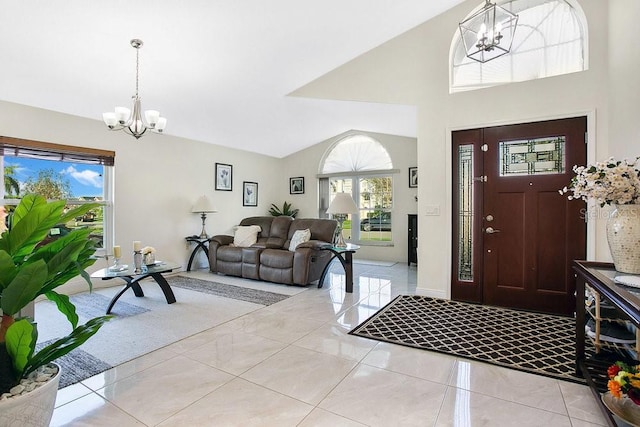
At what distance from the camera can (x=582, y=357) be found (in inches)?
81.1

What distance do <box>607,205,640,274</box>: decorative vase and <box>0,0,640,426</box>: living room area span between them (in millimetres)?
832

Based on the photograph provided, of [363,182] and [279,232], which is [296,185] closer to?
[363,182]

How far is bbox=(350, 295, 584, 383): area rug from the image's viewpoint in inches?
89.9

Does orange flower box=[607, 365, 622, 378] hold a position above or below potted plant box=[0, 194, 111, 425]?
below

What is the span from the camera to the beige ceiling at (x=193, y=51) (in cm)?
275

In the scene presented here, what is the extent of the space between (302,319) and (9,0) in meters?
3.64

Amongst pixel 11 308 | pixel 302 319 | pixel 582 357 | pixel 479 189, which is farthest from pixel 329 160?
pixel 11 308

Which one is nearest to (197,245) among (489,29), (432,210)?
(432,210)

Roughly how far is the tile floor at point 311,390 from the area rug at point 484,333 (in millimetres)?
140

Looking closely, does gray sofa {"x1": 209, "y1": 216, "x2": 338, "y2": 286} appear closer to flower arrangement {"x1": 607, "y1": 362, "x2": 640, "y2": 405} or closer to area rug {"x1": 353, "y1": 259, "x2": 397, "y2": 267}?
area rug {"x1": 353, "y1": 259, "x2": 397, "y2": 267}

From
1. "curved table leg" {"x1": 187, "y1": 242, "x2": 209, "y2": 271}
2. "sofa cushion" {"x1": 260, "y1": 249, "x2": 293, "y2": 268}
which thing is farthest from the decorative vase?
"curved table leg" {"x1": 187, "y1": 242, "x2": 209, "y2": 271}

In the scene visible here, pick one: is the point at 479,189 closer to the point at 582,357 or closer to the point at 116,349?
the point at 582,357

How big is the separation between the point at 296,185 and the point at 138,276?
4611 millimetres

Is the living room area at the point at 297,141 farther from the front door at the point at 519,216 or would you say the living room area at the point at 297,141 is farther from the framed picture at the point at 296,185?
the framed picture at the point at 296,185
